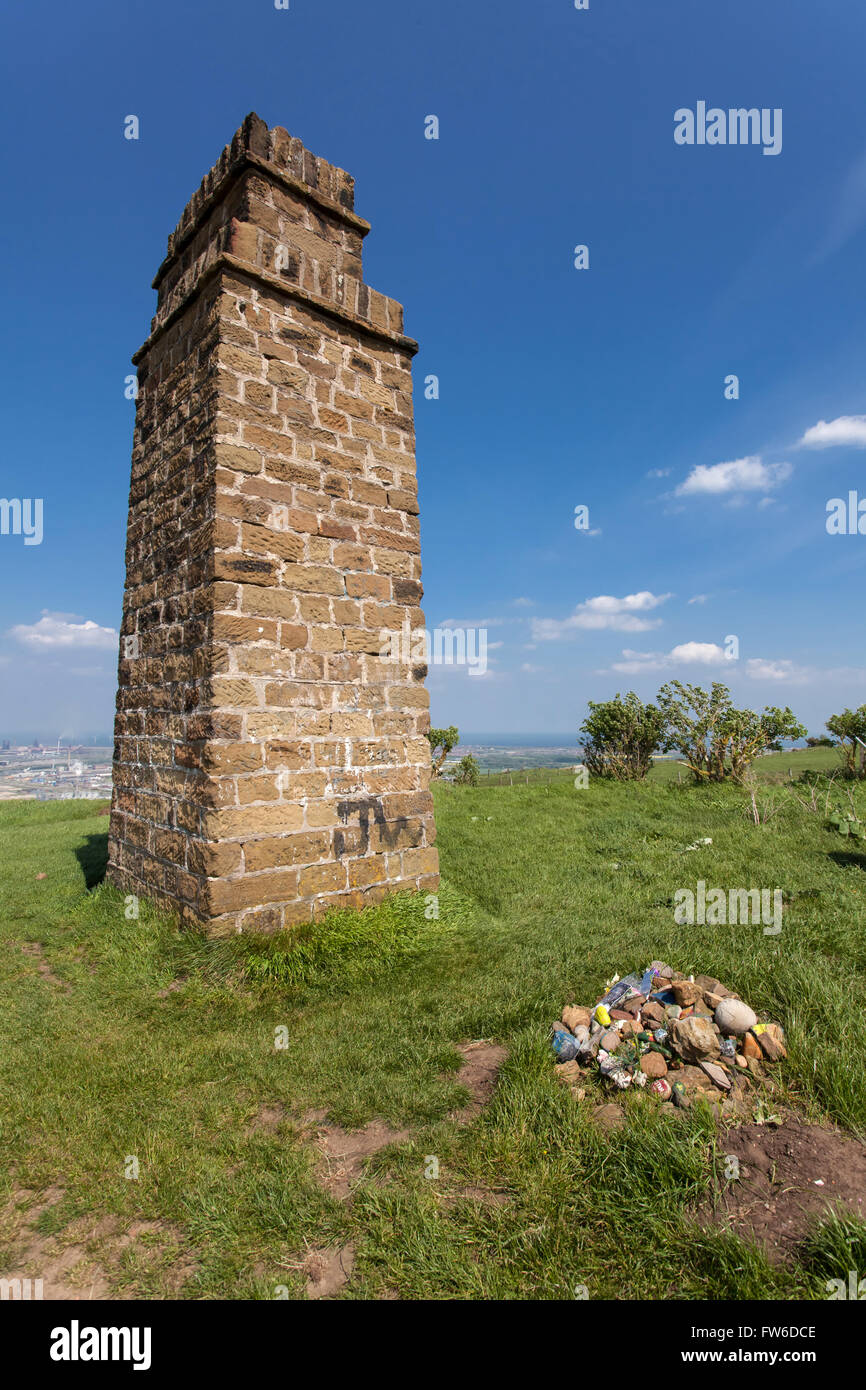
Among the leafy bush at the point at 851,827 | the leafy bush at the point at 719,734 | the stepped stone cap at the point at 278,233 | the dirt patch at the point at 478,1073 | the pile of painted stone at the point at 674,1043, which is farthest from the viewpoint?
the leafy bush at the point at 719,734

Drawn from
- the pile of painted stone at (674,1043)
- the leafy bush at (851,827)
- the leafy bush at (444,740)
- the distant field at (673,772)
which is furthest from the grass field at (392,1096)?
the leafy bush at (444,740)

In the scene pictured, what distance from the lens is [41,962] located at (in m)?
5.04

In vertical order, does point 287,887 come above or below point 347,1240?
above

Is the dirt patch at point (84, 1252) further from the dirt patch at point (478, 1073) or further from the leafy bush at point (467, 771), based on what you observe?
the leafy bush at point (467, 771)

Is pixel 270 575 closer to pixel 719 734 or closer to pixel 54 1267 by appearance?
pixel 54 1267

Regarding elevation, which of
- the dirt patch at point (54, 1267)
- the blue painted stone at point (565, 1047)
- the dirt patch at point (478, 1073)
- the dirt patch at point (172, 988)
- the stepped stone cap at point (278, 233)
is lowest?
the dirt patch at point (54, 1267)

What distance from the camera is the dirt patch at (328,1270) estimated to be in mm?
2027

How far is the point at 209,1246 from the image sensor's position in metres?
2.23

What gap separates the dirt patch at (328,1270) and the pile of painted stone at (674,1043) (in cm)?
128

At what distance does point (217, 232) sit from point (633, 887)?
290 inches

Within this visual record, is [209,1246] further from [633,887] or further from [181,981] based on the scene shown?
[633,887]

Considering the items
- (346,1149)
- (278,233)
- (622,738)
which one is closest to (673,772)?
(622,738)

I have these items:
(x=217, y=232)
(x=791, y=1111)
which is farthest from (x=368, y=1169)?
(x=217, y=232)

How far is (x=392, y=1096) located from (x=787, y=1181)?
5.63 ft
